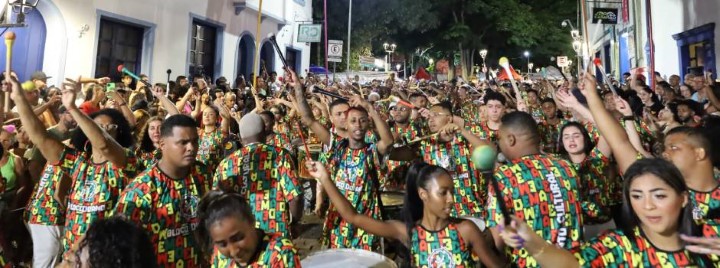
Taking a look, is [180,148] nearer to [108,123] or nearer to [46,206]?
[108,123]

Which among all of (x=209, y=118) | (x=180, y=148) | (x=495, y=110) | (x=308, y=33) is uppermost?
(x=308, y=33)

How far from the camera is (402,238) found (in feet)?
11.0

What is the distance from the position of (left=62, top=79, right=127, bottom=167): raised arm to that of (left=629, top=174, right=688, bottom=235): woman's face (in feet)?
10.6

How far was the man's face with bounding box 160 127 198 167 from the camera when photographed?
10.6ft

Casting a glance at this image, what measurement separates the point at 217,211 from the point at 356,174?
7.36 ft

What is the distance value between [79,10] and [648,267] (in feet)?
44.7

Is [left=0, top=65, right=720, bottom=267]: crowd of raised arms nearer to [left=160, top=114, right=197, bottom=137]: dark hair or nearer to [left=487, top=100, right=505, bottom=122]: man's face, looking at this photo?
[left=160, top=114, right=197, bottom=137]: dark hair

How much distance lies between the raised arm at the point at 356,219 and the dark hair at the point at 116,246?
1319 millimetres

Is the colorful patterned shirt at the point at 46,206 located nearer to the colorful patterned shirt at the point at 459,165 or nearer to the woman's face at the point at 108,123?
the woman's face at the point at 108,123

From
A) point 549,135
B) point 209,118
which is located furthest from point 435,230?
point 549,135

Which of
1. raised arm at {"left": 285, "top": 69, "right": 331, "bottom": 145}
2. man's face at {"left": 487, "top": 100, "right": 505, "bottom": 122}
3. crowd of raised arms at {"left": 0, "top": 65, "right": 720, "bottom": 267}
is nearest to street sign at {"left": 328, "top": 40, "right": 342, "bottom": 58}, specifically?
man's face at {"left": 487, "top": 100, "right": 505, "bottom": 122}

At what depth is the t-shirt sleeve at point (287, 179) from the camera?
4145 mm

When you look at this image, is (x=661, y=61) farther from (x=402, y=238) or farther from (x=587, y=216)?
(x=402, y=238)

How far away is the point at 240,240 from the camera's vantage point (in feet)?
8.41
